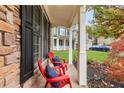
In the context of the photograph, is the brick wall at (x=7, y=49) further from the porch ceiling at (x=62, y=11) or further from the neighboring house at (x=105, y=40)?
the neighboring house at (x=105, y=40)

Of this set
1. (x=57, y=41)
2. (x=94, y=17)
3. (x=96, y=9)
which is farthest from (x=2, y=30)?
(x=57, y=41)

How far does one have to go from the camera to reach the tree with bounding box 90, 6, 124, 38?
7320 mm

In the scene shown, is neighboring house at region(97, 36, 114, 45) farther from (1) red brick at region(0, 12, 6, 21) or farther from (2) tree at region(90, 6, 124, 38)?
(1) red brick at region(0, 12, 6, 21)

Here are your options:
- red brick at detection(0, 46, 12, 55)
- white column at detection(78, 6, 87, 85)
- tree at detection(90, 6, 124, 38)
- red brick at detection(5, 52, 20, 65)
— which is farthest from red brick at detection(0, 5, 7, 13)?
tree at detection(90, 6, 124, 38)

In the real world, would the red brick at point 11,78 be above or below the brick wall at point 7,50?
below

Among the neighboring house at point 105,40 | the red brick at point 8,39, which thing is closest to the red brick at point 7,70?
the red brick at point 8,39

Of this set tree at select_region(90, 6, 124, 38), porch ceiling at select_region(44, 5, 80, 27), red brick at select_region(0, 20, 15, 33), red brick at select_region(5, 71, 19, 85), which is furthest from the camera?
tree at select_region(90, 6, 124, 38)

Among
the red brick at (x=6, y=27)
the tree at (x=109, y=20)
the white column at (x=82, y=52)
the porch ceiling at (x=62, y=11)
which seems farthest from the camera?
the tree at (x=109, y=20)

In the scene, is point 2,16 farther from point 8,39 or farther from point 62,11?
point 62,11

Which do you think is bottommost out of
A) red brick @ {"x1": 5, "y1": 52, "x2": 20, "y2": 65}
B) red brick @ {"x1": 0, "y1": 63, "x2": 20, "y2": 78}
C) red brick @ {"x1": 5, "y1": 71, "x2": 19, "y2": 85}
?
red brick @ {"x1": 5, "y1": 71, "x2": 19, "y2": 85}

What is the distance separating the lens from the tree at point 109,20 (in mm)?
7320

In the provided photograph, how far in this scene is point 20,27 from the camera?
9.76 feet
